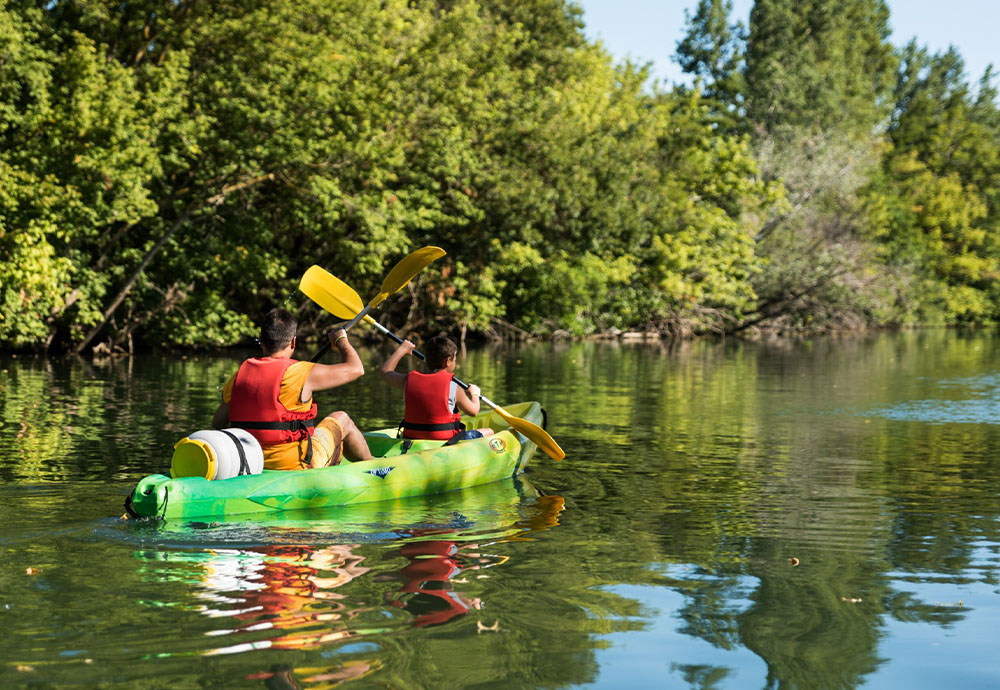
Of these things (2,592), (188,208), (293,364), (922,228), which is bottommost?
(2,592)

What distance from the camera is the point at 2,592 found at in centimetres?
539

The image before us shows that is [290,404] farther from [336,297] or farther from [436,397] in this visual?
[336,297]

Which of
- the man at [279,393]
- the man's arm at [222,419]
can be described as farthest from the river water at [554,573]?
the man's arm at [222,419]

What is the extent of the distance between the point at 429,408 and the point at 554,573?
3556mm

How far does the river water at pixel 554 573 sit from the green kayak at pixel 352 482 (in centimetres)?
13

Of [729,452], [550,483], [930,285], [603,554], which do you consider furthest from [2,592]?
[930,285]

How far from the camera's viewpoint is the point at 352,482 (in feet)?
25.7

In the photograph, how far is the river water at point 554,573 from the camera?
4457 mm

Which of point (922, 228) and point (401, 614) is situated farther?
point (922, 228)

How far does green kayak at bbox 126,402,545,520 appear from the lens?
22.7 ft

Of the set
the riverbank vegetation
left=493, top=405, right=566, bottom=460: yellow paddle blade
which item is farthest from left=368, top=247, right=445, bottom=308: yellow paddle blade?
the riverbank vegetation

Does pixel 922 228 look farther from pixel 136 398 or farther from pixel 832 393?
pixel 136 398

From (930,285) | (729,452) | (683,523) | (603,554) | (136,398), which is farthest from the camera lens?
(930,285)

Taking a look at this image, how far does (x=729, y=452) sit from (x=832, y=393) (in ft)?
23.1
